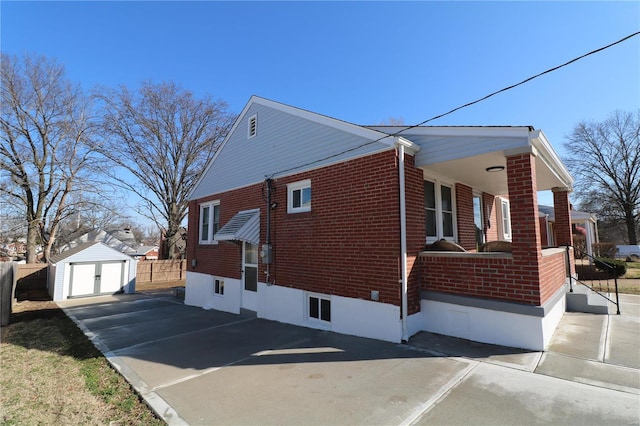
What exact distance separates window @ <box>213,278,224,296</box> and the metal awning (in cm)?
239

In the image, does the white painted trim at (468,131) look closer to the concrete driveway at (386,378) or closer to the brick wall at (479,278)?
the brick wall at (479,278)

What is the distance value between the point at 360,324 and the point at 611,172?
133 feet

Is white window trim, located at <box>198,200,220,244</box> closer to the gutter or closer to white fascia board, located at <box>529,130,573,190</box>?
the gutter

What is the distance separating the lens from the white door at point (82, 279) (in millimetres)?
16516

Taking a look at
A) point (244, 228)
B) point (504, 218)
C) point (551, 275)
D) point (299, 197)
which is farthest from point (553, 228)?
point (244, 228)

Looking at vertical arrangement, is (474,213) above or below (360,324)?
above

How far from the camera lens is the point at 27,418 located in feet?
12.2

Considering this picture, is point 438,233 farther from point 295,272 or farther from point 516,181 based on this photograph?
point 295,272

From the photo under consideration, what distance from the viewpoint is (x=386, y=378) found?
13.7 feet

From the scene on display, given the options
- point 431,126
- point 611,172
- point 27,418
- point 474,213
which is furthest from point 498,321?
point 611,172

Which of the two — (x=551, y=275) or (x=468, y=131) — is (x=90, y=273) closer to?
(x=468, y=131)

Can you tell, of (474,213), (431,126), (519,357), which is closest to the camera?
(519,357)

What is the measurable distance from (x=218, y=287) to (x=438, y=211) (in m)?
8.44

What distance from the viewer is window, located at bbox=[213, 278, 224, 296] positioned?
11383 mm
